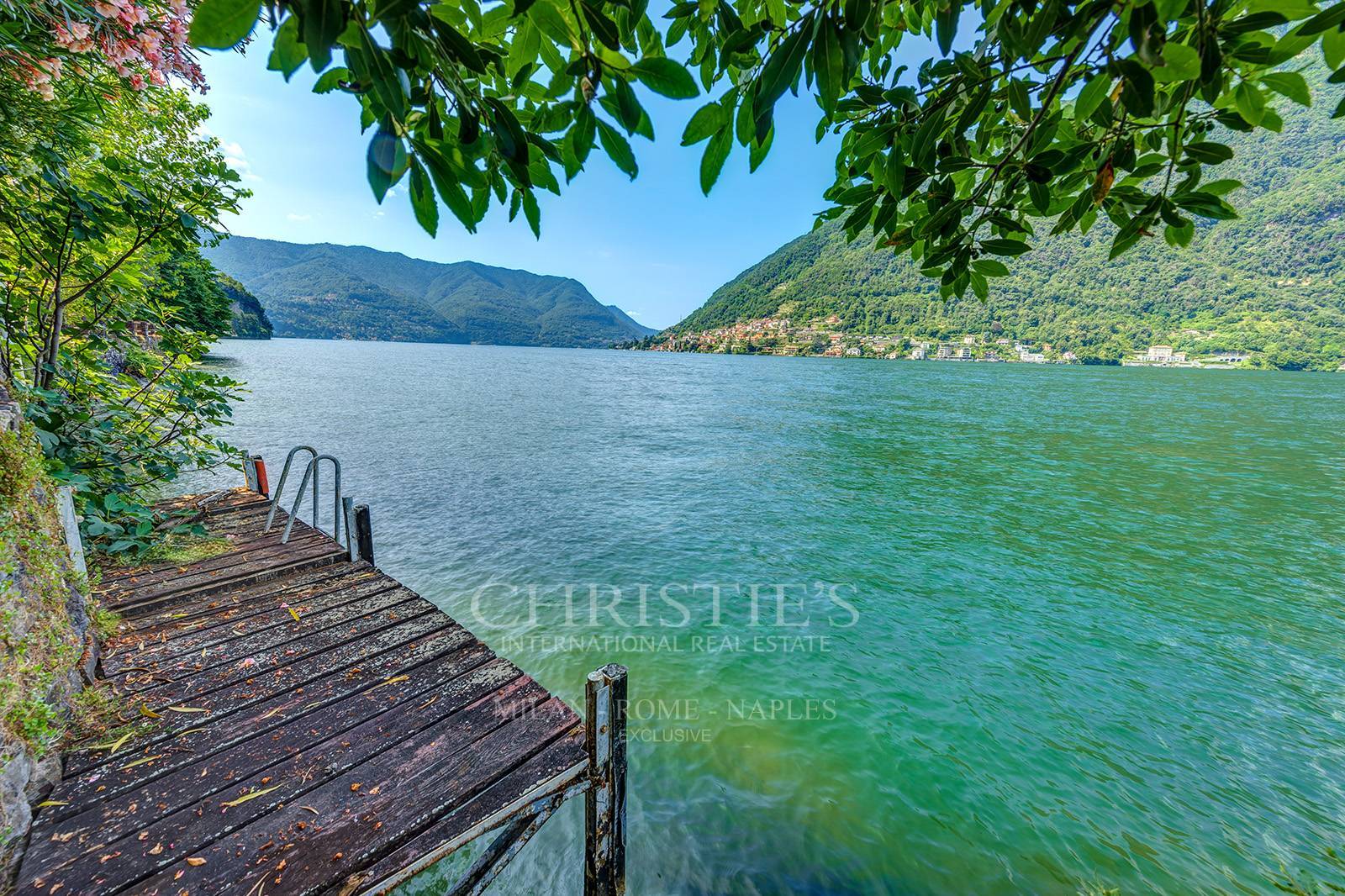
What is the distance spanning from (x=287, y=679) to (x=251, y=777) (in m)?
0.97

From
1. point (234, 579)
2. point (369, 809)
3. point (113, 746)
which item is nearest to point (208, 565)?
point (234, 579)

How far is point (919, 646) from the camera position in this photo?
8.14 metres

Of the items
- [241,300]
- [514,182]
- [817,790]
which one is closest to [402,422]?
[817,790]

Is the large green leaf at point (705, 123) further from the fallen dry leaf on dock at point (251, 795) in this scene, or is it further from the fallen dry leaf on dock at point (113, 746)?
the fallen dry leaf on dock at point (113, 746)

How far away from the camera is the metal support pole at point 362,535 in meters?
5.99

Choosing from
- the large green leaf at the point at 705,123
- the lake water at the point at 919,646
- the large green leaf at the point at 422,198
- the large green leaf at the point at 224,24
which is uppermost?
the large green leaf at the point at 705,123

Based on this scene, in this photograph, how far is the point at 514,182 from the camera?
1.26 m

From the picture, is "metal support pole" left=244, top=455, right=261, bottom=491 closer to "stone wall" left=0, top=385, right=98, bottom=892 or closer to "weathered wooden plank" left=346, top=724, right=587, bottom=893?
"stone wall" left=0, top=385, right=98, bottom=892

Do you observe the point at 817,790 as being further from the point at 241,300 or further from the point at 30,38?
the point at 241,300

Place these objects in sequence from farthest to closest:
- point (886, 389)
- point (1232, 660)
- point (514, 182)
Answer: point (886, 389) < point (1232, 660) < point (514, 182)

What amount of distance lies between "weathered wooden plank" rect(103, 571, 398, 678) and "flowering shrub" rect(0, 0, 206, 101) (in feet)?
13.7

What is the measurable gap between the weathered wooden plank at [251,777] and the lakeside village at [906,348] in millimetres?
131771

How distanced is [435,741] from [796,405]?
40385mm

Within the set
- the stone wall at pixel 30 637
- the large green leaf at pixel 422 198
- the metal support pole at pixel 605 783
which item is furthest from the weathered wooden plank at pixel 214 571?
the large green leaf at pixel 422 198
